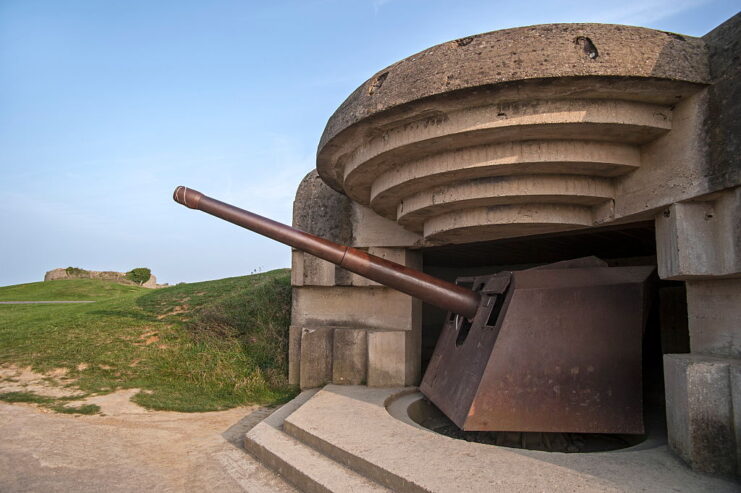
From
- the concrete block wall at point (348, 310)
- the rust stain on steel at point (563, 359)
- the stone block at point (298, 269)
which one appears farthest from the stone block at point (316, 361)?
the rust stain on steel at point (563, 359)

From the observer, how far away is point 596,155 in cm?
313

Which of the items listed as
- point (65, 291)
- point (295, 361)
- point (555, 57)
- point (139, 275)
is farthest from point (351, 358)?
point (139, 275)

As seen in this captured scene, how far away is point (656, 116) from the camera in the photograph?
2971 millimetres

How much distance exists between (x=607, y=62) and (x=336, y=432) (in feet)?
9.35

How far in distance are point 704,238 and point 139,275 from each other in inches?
880

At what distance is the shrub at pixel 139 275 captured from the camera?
→ 21078 millimetres

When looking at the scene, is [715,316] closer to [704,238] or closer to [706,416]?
[704,238]

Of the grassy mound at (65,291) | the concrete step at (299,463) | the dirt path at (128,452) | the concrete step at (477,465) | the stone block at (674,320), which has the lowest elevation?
the dirt path at (128,452)

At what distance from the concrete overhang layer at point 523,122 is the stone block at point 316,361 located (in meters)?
2.21

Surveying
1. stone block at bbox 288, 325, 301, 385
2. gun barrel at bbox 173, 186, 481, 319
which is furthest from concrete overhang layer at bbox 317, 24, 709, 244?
stone block at bbox 288, 325, 301, 385

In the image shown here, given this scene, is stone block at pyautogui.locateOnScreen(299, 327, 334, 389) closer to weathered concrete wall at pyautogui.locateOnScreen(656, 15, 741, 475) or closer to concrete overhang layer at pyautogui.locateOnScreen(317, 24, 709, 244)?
concrete overhang layer at pyautogui.locateOnScreen(317, 24, 709, 244)

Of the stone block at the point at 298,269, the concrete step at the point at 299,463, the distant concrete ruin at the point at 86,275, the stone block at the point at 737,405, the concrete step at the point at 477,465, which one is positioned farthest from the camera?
the distant concrete ruin at the point at 86,275

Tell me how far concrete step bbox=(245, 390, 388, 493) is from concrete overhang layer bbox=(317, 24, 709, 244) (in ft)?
6.61

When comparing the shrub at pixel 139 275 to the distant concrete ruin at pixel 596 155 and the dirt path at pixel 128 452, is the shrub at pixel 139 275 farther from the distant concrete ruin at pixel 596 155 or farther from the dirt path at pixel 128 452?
the distant concrete ruin at pixel 596 155
